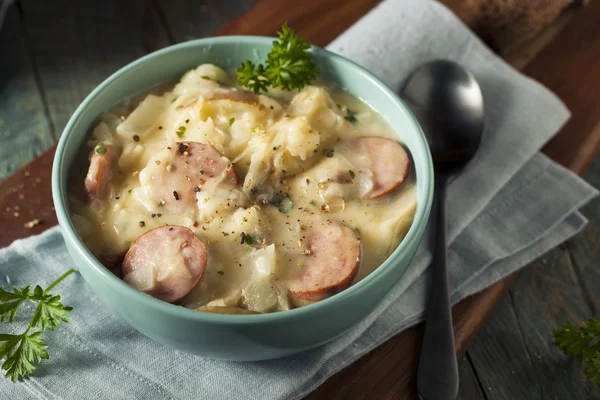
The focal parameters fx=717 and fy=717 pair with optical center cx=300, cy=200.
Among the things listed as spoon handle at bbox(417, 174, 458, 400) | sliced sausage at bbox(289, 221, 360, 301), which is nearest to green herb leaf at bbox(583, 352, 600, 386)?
spoon handle at bbox(417, 174, 458, 400)

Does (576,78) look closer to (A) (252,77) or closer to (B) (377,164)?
(B) (377,164)

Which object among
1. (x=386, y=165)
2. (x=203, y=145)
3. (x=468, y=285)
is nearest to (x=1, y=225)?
(x=203, y=145)

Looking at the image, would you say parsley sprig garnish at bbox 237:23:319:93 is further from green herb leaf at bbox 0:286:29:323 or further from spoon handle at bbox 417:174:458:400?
green herb leaf at bbox 0:286:29:323

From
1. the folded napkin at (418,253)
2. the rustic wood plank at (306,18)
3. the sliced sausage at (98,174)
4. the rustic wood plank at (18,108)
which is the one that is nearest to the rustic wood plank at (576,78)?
the folded napkin at (418,253)

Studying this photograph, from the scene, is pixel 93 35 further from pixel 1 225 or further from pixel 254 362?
pixel 254 362

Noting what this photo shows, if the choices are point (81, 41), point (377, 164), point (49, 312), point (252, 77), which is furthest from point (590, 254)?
point (81, 41)

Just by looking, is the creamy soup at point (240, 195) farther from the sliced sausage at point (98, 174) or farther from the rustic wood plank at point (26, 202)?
the rustic wood plank at point (26, 202)
